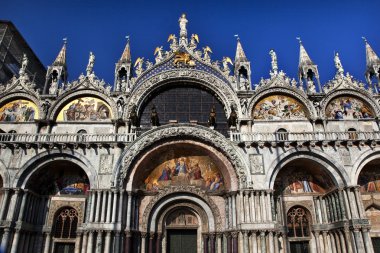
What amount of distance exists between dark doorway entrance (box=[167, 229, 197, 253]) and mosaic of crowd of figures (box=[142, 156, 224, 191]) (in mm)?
2747

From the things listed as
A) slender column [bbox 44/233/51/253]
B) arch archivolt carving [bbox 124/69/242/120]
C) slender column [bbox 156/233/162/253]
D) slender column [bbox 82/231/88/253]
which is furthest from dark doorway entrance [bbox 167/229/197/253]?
arch archivolt carving [bbox 124/69/242/120]

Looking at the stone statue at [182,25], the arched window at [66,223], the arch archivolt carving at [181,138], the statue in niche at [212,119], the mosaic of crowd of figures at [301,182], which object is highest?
the stone statue at [182,25]

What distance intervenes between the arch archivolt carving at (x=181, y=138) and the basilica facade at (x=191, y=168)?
6cm

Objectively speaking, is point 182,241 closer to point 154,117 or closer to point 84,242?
A: point 84,242

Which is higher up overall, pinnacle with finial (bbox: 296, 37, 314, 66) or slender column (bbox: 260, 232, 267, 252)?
pinnacle with finial (bbox: 296, 37, 314, 66)

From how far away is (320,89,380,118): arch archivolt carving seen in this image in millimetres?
20672

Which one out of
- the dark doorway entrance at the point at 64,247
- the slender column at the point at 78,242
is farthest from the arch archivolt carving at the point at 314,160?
the dark doorway entrance at the point at 64,247

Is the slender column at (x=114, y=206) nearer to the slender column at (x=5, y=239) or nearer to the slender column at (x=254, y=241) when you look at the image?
the slender column at (x=5, y=239)

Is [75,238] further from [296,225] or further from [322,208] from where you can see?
[322,208]

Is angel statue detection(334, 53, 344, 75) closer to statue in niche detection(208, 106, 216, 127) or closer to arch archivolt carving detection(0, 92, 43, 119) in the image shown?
statue in niche detection(208, 106, 216, 127)

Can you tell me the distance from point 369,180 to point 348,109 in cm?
494

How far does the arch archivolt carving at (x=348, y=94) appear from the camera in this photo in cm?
2067

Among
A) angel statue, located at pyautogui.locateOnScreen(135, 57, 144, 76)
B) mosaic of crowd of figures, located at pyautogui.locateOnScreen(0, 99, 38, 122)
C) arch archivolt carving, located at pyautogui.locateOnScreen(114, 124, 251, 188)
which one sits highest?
angel statue, located at pyautogui.locateOnScreen(135, 57, 144, 76)

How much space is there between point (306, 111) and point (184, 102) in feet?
27.7
